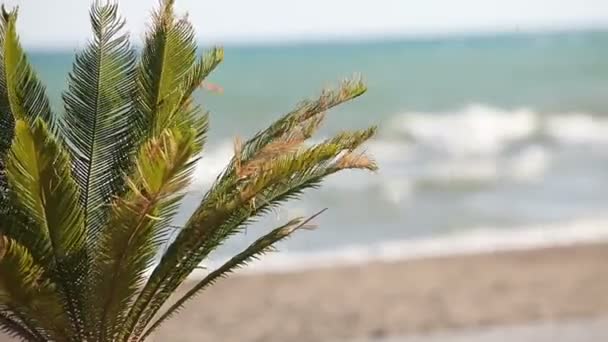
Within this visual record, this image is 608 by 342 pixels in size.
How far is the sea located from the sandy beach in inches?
11.3

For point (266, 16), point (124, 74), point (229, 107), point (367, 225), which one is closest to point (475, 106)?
point (229, 107)

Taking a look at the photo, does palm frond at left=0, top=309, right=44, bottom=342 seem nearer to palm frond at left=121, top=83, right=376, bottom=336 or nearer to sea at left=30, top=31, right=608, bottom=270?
palm frond at left=121, top=83, right=376, bottom=336

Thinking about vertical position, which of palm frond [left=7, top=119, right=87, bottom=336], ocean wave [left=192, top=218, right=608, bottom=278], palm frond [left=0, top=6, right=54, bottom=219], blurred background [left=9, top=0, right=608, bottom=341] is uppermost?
blurred background [left=9, top=0, right=608, bottom=341]

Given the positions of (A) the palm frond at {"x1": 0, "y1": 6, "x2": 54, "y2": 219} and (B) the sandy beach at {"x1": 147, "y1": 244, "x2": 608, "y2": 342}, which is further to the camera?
(B) the sandy beach at {"x1": 147, "y1": 244, "x2": 608, "y2": 342}

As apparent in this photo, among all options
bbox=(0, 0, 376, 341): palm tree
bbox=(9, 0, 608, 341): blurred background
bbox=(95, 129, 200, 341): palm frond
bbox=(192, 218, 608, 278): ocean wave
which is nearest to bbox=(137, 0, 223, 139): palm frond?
bbox=(0, 0, 376, 341): palm tree

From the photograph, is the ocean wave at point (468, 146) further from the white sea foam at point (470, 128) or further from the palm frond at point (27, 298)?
the palm frond at point (27, 298)

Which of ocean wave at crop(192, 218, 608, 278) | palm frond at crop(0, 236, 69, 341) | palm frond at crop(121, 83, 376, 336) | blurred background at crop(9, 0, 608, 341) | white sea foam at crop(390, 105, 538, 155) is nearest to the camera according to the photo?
palm frond at crop(0, 236, 69, 341)

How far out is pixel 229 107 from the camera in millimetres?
8047

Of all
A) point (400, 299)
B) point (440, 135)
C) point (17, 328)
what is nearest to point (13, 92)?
point (17, 328)

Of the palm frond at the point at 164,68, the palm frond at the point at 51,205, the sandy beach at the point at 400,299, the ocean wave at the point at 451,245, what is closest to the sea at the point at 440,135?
the ocean wave at the point at 451,245

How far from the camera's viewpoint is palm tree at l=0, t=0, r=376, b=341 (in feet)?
8.46

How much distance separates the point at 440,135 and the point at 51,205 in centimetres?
688

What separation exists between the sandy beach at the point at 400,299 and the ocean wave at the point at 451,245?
0.39 ft

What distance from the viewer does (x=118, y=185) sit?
2828mm
